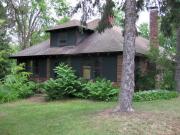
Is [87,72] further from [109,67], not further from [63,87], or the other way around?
[63,87]

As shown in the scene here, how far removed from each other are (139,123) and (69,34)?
48.9 feet

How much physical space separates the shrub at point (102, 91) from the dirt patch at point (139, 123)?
565cm

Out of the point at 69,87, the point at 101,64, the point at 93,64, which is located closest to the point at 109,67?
the point at 101,64

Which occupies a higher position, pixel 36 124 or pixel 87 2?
pixel 87 2

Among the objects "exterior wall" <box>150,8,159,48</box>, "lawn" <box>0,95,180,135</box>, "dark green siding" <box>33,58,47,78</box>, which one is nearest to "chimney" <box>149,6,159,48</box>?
"exterior wall" <box>150,8,159,48</box>

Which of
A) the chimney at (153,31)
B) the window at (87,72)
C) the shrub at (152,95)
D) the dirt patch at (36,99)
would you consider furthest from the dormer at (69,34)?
the shrub at (152,95)

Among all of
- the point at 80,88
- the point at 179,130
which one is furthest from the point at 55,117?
the point at 80,88

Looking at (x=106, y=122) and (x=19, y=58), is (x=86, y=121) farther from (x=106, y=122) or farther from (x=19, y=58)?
(x=19, y=58)

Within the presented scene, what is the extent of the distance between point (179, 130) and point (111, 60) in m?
11.4

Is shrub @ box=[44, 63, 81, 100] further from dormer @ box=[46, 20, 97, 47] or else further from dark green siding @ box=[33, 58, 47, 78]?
dark green siding @ box=[33, 58, 47, 78]

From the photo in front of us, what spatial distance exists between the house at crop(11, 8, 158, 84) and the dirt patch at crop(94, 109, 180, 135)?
883 cm

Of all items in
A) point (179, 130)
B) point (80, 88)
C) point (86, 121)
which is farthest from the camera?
point (80, 88)

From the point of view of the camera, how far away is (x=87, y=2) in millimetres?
13461

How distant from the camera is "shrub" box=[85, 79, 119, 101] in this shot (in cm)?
1714
